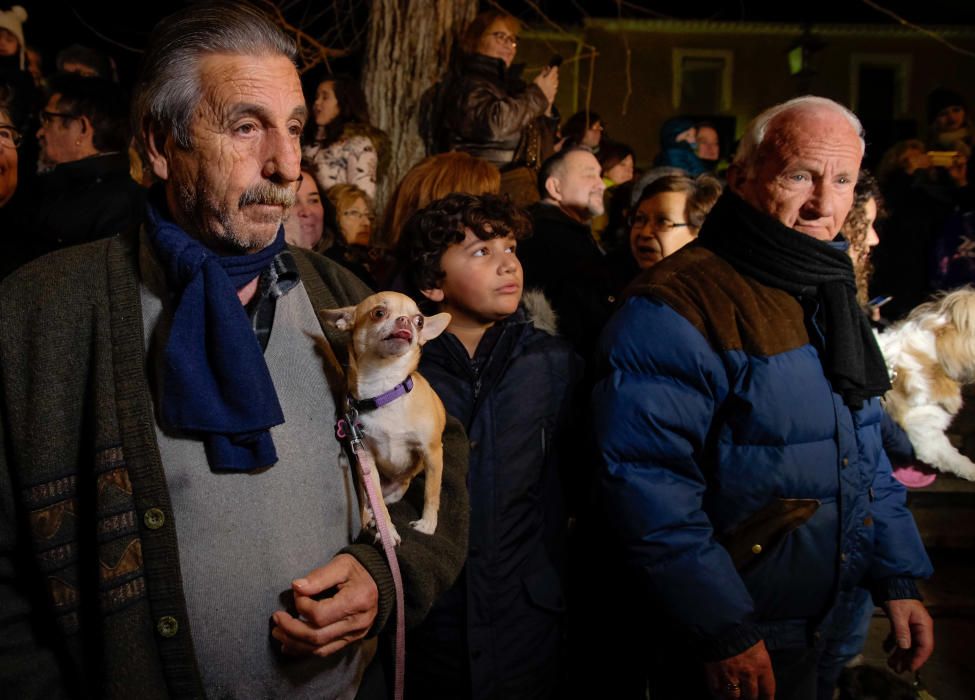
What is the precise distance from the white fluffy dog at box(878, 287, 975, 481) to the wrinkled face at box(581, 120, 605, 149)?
4.39m

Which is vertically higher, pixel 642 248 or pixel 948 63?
pixel 948 63

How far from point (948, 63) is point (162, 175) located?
27062mm

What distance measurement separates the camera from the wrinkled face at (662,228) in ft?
12.8

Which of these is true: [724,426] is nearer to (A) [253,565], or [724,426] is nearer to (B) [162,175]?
(A) [253,565]

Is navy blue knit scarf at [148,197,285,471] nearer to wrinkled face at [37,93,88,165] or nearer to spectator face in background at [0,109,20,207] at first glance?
spectator face in background at [0,109,20,207]

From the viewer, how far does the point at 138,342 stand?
4.93 ft

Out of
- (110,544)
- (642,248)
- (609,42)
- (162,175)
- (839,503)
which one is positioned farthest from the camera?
(609,42)

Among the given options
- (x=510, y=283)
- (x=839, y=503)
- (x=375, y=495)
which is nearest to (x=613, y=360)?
(x=510, y=283)

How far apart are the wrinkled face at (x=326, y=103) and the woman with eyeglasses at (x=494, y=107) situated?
81cm

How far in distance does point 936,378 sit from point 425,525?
2978mm

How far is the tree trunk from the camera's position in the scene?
5270 mm

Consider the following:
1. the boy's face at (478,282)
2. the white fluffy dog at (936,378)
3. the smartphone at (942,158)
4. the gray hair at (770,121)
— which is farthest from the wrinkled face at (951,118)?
the boy's face at (478,282)

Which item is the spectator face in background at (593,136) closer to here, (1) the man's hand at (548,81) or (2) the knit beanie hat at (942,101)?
(1) the man's hand at (548,81)

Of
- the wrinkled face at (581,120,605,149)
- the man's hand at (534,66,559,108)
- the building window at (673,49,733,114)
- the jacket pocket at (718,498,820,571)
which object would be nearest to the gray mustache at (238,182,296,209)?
the jacket pocket at (718,498,820,571)
